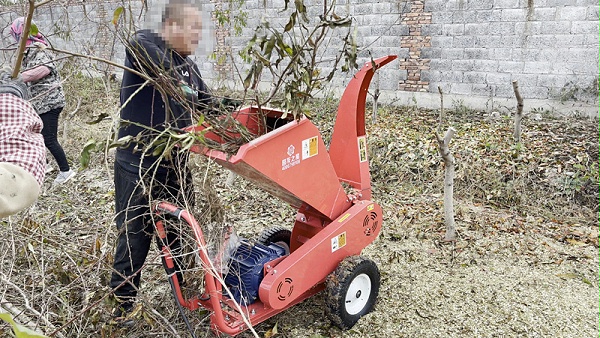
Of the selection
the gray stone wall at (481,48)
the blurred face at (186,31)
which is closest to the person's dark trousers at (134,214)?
the blurred face at (186,31)

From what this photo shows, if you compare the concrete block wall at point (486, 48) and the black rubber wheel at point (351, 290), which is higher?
the concrete block wall at point (486, 48)

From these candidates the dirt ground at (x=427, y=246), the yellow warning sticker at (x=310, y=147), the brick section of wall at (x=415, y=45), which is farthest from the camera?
the brick section of wall at (x=415, y=45)

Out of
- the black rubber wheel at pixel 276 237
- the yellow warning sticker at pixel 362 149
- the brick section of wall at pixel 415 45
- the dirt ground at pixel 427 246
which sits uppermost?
the brick section of wall at pixel 415 45

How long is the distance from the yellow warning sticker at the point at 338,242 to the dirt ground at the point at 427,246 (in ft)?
1.21

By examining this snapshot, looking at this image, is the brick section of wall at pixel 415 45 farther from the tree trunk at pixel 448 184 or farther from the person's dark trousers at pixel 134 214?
the person's dark trousers at pixel 134 214

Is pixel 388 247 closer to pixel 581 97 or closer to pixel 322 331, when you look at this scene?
pixel 322 331

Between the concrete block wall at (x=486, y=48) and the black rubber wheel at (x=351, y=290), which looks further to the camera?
the concrete block wall at (x=486, y=48)

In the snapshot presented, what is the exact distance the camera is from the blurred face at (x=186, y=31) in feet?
8.33

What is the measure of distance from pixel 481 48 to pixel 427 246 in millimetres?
4432

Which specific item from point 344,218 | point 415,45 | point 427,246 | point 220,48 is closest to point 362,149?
point 344,218

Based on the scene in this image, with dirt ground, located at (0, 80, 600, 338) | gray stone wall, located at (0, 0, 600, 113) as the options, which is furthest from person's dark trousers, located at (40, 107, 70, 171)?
gray stone wall, located at (0, 0, 600, 113)

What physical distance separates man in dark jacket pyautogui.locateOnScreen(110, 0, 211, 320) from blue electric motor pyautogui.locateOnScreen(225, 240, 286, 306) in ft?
1.26

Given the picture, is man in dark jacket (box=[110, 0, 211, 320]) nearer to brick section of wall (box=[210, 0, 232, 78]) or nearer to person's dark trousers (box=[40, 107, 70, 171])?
brick section of wall (box=[210, 0, 232, 78])

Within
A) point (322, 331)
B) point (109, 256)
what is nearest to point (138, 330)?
point (109, 256)
